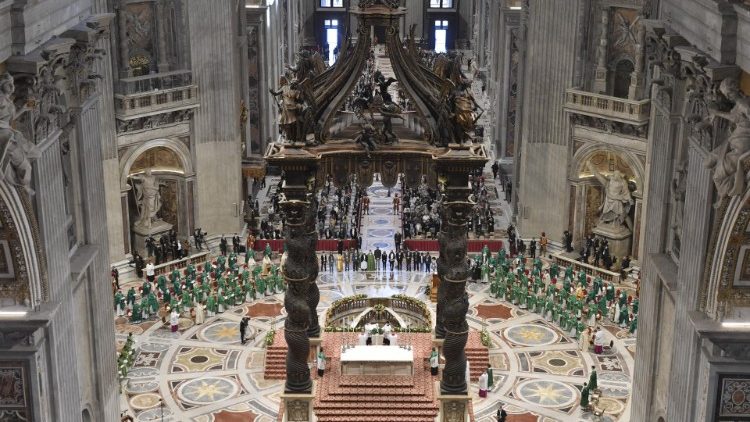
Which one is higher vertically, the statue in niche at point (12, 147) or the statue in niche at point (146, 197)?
the statue in niche at point (12, 147)

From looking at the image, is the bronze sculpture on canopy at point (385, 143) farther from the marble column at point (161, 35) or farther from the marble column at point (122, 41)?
the marble column at point (161, 35)

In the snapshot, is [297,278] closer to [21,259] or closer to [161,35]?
[21,259]

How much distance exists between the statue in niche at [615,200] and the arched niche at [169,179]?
614 inches

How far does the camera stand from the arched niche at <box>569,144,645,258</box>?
120 ft

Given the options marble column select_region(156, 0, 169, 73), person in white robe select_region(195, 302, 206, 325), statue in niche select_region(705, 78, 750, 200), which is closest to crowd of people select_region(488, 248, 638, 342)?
person in white robe select_region(195, 302, 206, 325)

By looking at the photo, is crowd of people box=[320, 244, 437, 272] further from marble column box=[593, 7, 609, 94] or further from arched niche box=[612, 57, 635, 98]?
arched niche box=[612, 57, 635, 98]

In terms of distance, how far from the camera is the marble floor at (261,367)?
89.3 ft

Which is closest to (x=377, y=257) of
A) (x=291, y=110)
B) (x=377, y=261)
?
(x=377, y=261)

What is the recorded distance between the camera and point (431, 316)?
31188 mm

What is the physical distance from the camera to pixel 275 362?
2948 cm

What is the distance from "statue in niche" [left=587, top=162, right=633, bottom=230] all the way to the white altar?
1356 cm

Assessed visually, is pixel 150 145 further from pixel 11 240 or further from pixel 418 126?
pixel 11 240

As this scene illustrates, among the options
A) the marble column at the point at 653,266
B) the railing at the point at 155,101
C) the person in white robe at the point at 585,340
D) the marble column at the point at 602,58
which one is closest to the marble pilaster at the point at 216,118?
the railing at the point at 155,101

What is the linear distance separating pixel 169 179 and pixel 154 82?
4.02 meters
